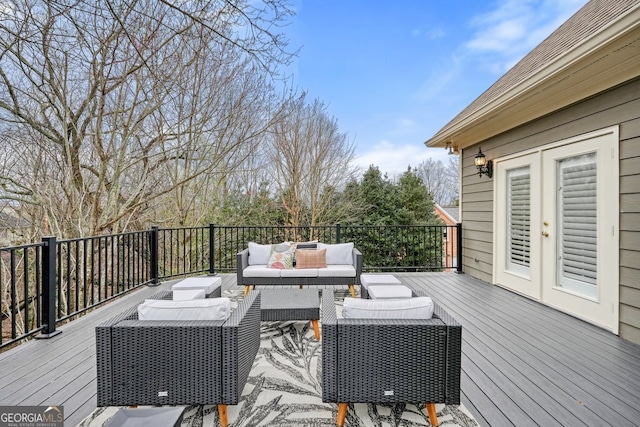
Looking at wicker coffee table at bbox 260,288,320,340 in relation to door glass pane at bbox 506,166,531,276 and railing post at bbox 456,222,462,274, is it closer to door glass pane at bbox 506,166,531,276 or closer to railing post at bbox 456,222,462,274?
door glass pane at bbox 506,166,531,276

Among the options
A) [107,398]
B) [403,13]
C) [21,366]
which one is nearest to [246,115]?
[403,13]

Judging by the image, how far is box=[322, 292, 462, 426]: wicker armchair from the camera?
1780 mm

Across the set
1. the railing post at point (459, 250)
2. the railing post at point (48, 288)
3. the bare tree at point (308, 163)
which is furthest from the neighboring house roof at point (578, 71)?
the railing post at point (48, 288)

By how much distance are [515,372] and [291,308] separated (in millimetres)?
1853

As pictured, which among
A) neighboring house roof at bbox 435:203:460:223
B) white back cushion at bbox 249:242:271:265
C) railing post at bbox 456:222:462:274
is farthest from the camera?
neighboring house roof at bbox 435:203:460:223

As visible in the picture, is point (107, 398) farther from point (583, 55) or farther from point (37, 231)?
point (37, 231)

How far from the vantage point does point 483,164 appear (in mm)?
5430

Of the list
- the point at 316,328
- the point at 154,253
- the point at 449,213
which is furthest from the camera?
the point at 449,213

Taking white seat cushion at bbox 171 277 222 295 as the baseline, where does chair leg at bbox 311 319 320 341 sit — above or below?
below

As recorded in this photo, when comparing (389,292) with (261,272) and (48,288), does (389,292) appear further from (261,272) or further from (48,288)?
(48,288)

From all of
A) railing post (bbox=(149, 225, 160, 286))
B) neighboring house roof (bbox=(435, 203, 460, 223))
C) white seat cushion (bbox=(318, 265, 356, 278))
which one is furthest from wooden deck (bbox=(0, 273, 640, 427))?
neighboring house roof (bbox=(435, 203, 460, 223))

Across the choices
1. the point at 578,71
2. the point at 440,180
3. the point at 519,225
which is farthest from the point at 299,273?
the point at 440,180

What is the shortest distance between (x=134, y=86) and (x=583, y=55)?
5.81 metres

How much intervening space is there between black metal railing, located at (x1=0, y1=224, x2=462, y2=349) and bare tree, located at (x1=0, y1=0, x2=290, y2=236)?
76 cm
